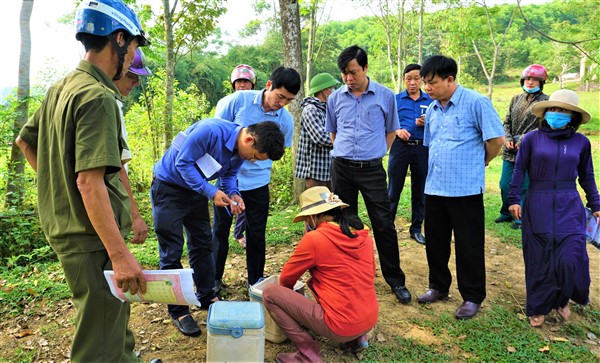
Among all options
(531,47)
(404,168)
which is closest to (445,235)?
(404,168)

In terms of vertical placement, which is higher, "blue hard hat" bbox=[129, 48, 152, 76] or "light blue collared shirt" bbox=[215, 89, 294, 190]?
"blue hard hat" bbox=[129, 48, 152, 76]

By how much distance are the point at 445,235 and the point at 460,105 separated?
1116 millimetres

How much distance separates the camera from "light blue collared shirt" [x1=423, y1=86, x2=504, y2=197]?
3.26 meters

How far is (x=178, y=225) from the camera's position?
2947 millimetres

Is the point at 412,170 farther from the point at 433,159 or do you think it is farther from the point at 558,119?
the point at 558,119

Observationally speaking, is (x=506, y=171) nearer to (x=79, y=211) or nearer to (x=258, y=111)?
(x=258, y=111)

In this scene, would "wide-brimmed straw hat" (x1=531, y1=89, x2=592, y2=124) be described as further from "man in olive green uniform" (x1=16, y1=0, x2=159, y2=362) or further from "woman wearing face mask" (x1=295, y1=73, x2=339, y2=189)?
"man in olive green uniform" (x1=16, y1=0, x2=159, y2=362)

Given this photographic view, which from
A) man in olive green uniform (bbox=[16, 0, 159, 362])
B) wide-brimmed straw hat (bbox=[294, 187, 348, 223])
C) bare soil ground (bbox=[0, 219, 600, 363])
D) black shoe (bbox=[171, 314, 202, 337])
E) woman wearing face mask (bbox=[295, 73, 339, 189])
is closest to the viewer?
man in olive green uniform (bbox=[16, 0, 159, 362])

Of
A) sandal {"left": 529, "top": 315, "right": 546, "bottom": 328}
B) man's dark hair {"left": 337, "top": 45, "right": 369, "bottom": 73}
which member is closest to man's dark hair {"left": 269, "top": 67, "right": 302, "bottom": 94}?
man's dark hair {"left": 337, "top": 45, "right": 369, "bottom": 73}

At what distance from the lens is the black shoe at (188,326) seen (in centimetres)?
300

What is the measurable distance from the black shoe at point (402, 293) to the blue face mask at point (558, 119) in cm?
182

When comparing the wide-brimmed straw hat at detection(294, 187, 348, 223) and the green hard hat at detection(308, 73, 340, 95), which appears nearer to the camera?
the wide-brimmed straw hat at detection(294, 187, 348, 223)

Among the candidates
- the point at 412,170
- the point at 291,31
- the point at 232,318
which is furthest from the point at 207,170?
the point at 291,31

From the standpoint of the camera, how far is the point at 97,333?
180 centimetres
